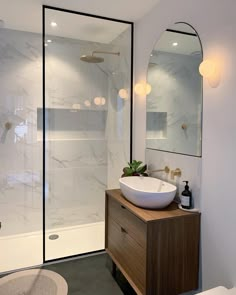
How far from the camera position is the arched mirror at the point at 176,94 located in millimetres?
1975

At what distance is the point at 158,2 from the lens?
93.0 inches

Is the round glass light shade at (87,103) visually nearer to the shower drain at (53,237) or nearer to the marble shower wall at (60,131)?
the marble shower wall at (60,131)

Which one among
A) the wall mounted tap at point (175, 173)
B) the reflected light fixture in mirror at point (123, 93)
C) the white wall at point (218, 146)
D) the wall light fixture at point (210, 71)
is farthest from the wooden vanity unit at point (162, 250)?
the reflected light fixture in mirror at point (123, 93)

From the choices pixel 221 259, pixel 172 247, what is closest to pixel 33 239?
pixel 172 247

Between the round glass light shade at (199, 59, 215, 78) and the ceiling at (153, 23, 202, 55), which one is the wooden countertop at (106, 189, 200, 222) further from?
the ceiling at (153, 23, 202, 55)

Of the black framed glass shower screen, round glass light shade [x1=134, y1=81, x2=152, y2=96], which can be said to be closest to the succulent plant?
the black framed glass shower screen

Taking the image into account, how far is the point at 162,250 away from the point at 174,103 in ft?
4.10

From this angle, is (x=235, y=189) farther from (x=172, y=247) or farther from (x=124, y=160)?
(x=124, y=160)

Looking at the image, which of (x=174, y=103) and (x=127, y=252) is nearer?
(x=127, y=252)

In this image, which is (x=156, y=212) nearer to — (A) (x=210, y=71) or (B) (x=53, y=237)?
(A) (x=210, y=71)

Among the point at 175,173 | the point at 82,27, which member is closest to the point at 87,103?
the point at 82,27

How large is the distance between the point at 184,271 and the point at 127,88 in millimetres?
2042

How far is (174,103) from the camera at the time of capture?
7.45 ft

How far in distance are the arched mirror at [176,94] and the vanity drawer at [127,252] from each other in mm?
836
